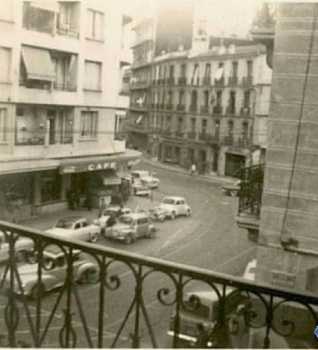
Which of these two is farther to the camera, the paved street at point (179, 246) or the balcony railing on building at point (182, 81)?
the paved street at point (179, 246)

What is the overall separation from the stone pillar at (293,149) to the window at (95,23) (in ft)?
6.13

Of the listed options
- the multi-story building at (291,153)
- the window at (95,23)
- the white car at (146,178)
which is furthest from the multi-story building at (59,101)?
the multi-story building at (291,153)

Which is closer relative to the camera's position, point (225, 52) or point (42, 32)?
point (225, 52)

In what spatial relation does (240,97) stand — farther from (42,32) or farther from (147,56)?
(42,32)

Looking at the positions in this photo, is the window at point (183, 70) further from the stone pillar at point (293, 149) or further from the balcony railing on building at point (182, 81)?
the stone pillar at point (293, 149)

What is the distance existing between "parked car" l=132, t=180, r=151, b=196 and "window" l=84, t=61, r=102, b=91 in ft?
3.23

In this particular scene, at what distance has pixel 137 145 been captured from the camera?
472cm

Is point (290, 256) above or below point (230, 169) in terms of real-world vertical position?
below

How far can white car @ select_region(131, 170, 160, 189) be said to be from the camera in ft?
15.6

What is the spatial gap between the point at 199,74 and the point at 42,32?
157 cm

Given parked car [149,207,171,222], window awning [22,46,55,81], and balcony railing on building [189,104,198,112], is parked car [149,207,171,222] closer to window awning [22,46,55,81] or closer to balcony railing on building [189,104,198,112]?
balcony railing on building [189,104,198,112]

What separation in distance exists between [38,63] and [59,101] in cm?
37

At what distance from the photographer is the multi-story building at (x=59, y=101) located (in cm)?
439

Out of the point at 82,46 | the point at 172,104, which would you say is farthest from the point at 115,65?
the point at 172,104
